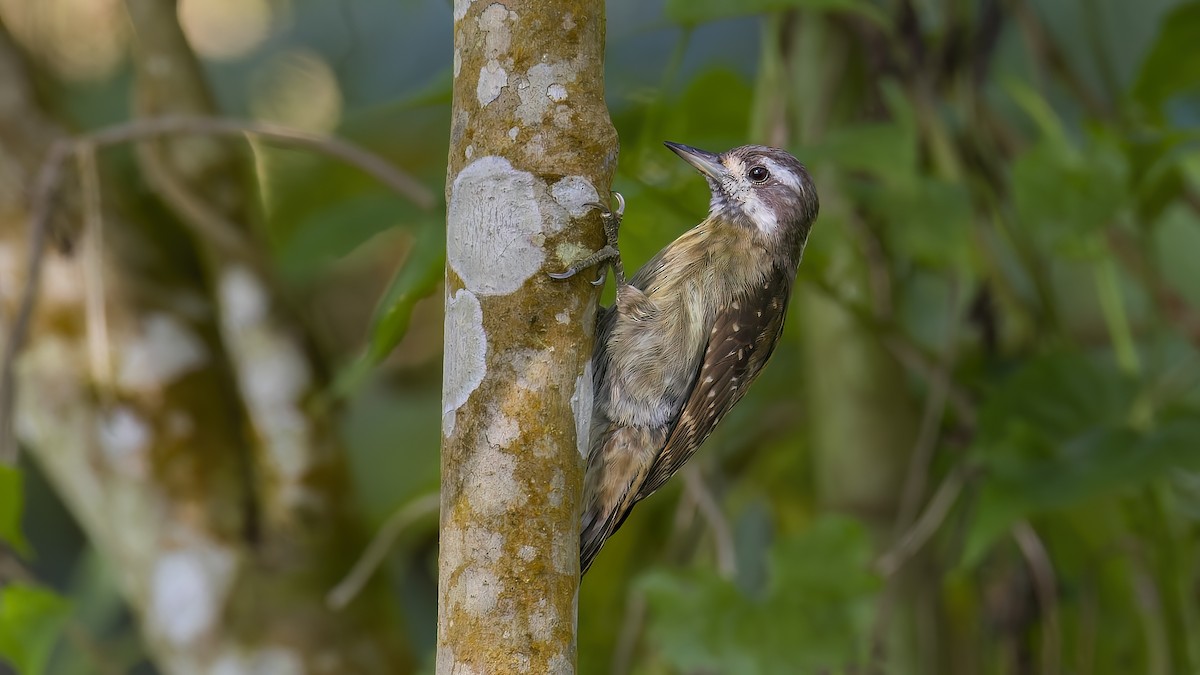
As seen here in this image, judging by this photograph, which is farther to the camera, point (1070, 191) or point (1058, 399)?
point (1058, 399)

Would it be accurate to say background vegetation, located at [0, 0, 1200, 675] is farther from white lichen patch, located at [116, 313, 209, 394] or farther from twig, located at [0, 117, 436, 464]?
white lichen patch, located at [116, 313, 209, 394]

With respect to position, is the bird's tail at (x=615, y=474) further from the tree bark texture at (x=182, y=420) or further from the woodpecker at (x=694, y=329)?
the tree bark texture at (x=182, y=420)

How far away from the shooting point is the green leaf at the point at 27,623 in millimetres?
1731

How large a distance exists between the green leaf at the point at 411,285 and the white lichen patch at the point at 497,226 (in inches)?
19.3

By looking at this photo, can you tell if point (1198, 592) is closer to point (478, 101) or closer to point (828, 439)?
point (828, 439)

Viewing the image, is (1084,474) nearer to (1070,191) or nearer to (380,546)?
(1070,191)

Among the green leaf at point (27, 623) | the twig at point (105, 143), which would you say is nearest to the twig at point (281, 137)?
the twig at point (105, 143)

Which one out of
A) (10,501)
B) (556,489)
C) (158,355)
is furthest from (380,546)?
(556,489)

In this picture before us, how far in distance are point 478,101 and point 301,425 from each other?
153cm

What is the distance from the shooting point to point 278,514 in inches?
103

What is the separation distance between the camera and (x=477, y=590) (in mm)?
1130

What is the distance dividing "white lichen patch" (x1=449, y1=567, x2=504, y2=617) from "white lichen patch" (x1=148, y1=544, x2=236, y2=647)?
5.10ft

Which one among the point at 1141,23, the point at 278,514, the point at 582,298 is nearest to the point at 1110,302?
the point at 582,298

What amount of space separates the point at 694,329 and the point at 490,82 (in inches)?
35.8
